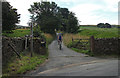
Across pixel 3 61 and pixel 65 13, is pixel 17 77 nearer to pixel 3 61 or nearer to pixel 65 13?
pixel 3 61

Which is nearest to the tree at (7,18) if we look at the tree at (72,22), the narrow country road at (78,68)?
the narrow country road at (78,68)

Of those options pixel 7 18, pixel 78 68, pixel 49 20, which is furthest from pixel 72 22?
pixel 78 68

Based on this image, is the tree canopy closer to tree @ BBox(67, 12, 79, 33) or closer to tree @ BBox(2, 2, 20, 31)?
tree @ BBox(67, 12, 79, 33)

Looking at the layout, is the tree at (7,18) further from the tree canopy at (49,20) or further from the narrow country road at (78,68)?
the tree canopy at (49,20)

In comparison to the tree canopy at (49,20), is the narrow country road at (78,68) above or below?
below

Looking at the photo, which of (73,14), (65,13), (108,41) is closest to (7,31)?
(108,41)

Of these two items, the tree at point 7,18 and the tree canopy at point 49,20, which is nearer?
the tree at point 7,18

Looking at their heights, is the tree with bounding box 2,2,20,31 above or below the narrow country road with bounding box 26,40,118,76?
above

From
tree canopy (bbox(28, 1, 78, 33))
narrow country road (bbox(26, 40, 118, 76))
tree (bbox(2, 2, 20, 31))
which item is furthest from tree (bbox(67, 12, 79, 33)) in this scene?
narrow country road (bbox(26, 40, 118, 76))

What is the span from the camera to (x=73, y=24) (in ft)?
107

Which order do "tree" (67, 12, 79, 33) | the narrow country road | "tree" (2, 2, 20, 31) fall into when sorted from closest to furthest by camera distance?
1. the narrow country road
2. "tree" (2, 2, 20, 31)
3. "tree" (67, 12, 79, 33)

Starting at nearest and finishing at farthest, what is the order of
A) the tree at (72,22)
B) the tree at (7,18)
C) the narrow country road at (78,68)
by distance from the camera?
the narrow country road at (78,68), the tree at (7,18), the tree at (72,22)

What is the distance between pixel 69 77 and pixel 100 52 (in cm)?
714

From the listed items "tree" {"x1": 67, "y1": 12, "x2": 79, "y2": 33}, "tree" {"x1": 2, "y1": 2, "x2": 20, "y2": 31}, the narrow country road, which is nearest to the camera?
the narrow country road
